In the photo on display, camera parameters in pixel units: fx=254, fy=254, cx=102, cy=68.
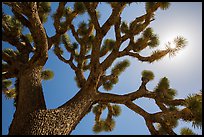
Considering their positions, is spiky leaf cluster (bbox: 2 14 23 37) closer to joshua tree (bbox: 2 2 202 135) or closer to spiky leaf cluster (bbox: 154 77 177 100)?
joshua tree (bbox: 2 2 202 135)

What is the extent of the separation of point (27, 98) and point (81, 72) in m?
1.51

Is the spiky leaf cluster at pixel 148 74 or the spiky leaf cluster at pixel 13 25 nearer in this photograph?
the spiky leaf cluster at pixel 13 25

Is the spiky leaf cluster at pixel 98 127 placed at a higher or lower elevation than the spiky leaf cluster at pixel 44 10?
lower

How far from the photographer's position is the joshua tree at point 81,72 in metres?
3.57

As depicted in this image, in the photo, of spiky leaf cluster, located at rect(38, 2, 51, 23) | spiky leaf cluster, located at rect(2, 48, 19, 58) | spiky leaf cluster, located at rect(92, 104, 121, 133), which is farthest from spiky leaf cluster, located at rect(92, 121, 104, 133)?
spiky leaf cluster, located at rect(38, 2, 51, 23)

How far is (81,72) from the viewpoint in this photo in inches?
198

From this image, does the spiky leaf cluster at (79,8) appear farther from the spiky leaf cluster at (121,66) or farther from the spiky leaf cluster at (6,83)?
the spiky leaf cluster at (6,83)

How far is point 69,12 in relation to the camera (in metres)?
5.88

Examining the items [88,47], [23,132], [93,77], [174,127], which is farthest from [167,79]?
[23,132]

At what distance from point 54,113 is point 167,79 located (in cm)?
239

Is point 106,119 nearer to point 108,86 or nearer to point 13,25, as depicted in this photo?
point 108,86

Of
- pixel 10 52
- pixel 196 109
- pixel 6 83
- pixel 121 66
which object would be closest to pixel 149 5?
pixel 121 66

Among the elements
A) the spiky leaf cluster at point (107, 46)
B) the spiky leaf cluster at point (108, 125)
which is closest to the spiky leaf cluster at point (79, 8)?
the spiky leaf cluster at point (107, 46)

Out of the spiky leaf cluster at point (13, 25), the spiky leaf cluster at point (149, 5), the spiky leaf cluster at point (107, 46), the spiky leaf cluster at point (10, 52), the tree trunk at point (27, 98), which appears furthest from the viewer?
the spiky leaf cluster at point (107, 46)
